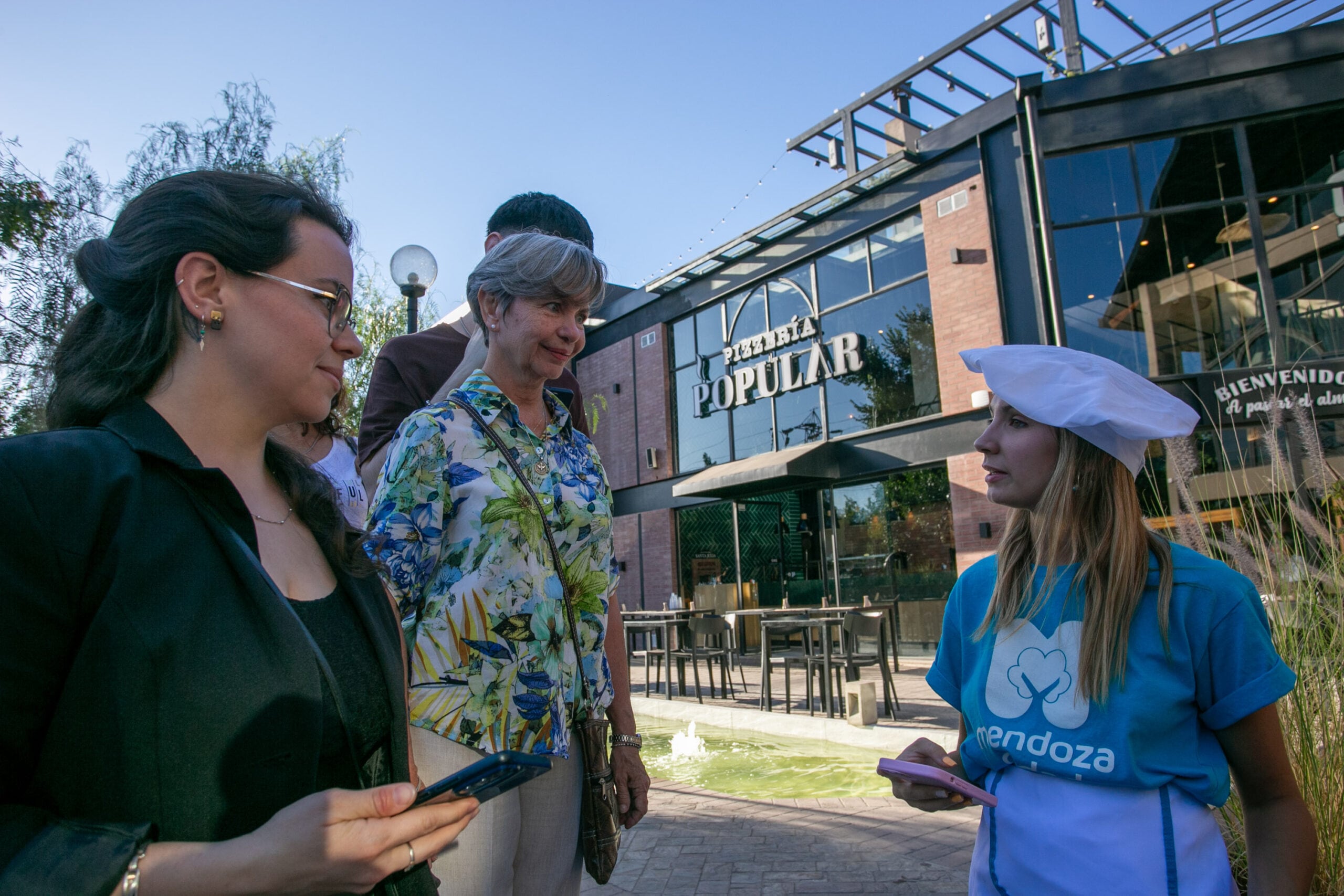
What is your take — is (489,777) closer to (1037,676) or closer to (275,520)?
(275,520)

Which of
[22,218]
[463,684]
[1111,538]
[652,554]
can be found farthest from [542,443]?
[652,554]

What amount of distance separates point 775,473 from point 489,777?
38.7ft

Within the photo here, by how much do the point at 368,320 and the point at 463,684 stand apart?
45.3 ft

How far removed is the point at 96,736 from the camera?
2.63 ft

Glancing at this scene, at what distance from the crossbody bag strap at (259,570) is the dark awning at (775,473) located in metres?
11.7

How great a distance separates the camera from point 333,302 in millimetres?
1189

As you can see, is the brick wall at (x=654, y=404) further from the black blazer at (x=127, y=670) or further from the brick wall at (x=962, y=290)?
the black blazer at (x=127, y=670)

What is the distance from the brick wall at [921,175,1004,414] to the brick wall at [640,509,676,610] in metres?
6.78

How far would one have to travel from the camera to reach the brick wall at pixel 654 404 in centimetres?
1769

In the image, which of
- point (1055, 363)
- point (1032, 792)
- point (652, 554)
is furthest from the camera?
point (652, 554)

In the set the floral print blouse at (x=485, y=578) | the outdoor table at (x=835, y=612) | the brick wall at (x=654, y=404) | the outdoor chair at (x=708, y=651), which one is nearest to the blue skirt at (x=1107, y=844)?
the floral print blouse at (x=485, y=578)

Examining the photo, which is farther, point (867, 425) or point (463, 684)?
point (867, 425)

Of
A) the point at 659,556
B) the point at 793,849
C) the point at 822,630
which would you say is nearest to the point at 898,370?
the point at 822,630

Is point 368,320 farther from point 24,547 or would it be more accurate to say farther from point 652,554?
point 24,547
